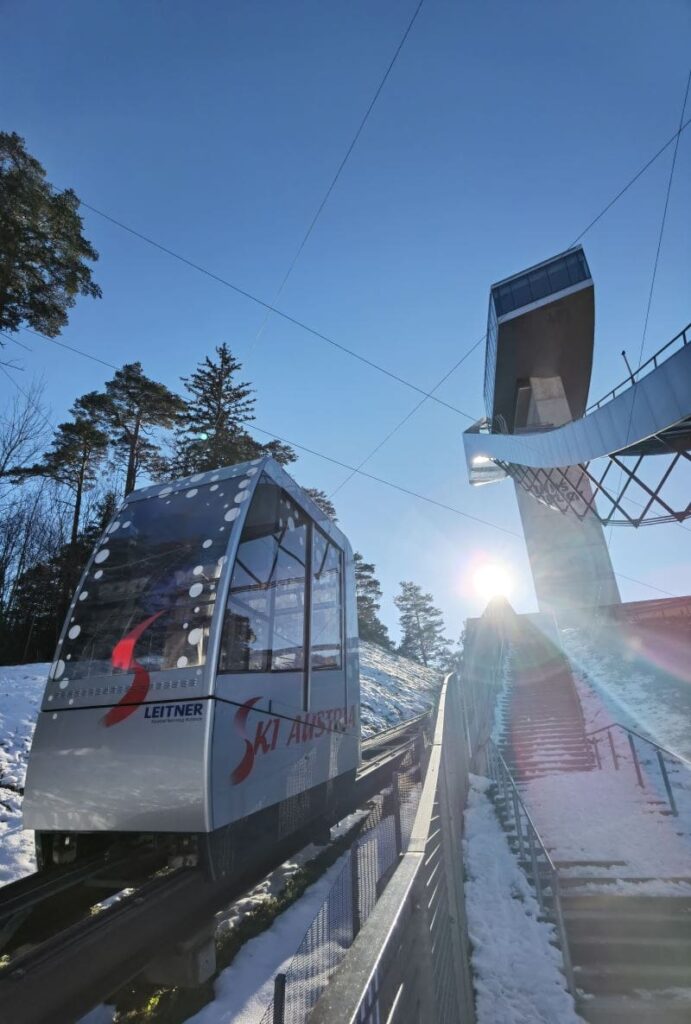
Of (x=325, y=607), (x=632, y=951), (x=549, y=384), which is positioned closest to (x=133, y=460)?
(x=325, y=607)

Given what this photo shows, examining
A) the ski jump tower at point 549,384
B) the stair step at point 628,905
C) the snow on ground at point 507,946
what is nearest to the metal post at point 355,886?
the snow on ground at point 507,946

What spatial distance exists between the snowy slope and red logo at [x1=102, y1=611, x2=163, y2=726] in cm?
340

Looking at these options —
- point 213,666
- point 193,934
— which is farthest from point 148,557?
point 193,934

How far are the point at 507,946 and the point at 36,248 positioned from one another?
67.4 feet

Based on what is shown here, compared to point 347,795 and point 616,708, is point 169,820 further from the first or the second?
point 616,708

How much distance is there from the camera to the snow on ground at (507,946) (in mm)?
6094

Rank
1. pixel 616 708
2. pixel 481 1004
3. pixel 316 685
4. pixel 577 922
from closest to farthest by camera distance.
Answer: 1. pixel 316 685
2. pixel 481 1004
3. pixel 577 922
4. pixel 616 708

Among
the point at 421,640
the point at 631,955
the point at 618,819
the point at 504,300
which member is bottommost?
the point at 631,955

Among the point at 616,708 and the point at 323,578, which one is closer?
the point at 323,578

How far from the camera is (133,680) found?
381 cm

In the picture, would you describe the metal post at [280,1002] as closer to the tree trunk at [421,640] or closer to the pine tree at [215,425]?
the pine tree at [215,425]

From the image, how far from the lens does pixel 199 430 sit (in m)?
21.3

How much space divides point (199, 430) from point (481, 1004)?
20.3m

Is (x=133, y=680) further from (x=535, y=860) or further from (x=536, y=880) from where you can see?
(x=536, y=880)
